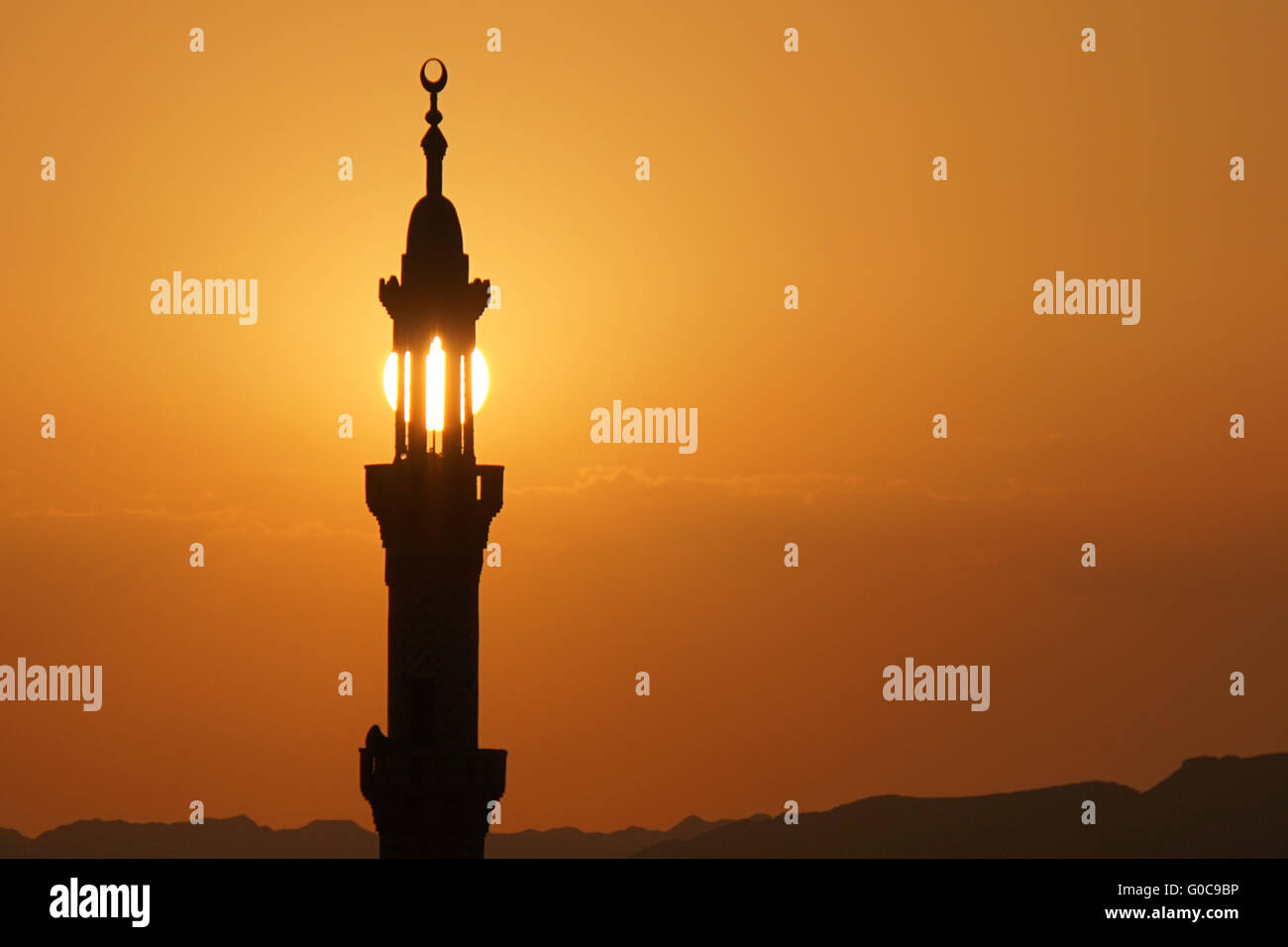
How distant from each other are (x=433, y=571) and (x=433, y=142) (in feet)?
30.9

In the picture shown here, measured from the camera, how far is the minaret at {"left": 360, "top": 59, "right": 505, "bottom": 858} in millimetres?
44938

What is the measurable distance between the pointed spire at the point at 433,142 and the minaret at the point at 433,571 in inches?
42.6

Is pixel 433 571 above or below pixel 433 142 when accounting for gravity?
below

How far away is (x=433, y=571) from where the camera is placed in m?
45.1

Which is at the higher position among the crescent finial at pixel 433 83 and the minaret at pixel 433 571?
the crescent finial at pixel 433 83

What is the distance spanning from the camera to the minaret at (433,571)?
147 ft

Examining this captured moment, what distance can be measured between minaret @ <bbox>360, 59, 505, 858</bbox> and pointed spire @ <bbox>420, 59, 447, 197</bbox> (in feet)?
3.55

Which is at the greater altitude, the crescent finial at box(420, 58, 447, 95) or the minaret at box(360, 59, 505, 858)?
the crescent finial at box(420, 58, 447, 95)

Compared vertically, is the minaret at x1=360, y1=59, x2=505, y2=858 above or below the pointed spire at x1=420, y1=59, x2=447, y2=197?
below

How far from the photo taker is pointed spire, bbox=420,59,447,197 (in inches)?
1837
